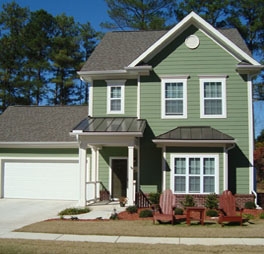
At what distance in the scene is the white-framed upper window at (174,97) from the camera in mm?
19328

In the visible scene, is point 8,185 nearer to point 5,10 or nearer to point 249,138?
point 249,138

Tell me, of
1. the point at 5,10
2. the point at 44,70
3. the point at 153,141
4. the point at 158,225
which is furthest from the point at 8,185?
the point at 5,10

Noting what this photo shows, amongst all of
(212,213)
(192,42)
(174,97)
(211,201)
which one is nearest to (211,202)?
(211,201)

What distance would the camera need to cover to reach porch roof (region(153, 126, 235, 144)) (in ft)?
58.1

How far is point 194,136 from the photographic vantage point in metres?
18.1

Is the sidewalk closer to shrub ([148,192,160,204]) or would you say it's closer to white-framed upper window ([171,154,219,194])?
shrub ([148,192,160,204])

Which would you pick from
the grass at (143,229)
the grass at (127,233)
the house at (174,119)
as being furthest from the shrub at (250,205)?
the grass at (143,229)

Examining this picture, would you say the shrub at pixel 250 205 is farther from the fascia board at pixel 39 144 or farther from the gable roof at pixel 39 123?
the gable roof at pixel 39 123

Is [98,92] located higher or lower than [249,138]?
higher

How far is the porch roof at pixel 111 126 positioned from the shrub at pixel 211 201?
3.91 m

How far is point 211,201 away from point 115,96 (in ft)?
23.4

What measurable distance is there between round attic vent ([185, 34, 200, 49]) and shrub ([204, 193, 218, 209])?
7.07 meters

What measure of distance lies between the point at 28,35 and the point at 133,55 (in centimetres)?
2281

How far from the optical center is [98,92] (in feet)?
67.8
